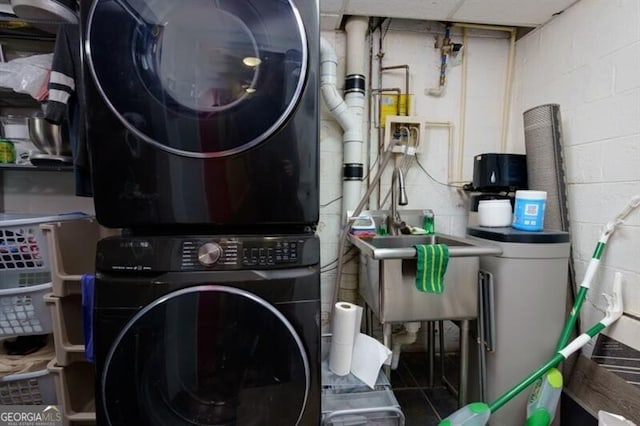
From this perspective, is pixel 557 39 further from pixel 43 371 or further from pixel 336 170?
pixel 43 371

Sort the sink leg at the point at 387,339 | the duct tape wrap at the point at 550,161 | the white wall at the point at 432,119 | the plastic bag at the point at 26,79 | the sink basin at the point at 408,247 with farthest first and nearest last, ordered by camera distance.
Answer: the white wall at the point at 432,119, the duct tape wrap at the point at 550,161, the plastic bag at the point at 26,79, the sink leg at the point at 387,339, the sink basin at the point at 408,247

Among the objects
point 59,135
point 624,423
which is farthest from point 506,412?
point 59,135

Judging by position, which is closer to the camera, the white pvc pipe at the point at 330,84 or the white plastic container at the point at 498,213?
the white plastic container at the point at 498,213

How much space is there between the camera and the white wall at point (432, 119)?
6.23ft

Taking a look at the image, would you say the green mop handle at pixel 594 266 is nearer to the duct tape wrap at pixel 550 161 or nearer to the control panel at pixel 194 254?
the duct tape wrap at pixel 550 161

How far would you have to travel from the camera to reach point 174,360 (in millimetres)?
867

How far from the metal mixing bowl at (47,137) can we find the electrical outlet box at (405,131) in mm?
1694

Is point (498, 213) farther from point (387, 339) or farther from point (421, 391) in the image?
point (421, 391)

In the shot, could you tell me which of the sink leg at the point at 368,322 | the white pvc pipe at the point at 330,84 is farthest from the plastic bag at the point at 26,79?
the sink leg at the point at 368,322

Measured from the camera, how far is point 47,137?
144cm

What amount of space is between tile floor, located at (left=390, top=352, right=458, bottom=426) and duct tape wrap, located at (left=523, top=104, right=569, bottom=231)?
1040 mm

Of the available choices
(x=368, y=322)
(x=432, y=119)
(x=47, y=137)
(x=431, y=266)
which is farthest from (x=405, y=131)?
(x=47, y=137)

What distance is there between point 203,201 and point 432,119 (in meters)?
1.61
